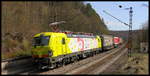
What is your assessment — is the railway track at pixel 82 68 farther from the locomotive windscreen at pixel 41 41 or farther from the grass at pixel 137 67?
the locomotive windscreen at pixel 41 41

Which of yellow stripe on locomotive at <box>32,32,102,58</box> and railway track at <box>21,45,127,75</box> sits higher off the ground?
yellow stripe on locomotive at <box>32,32,102,58</box>

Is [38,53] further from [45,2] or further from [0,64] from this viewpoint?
[45,2]

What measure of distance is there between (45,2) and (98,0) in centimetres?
2594

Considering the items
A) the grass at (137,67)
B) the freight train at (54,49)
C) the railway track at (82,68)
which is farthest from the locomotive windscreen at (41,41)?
the grass at (137,67)

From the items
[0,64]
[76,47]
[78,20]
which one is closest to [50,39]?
[0,64]

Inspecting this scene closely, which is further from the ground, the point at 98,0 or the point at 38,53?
the point at 98,0

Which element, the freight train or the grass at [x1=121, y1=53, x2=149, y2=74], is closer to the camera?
the grass at [x1=121, y1=53, x2=149, y2=74]

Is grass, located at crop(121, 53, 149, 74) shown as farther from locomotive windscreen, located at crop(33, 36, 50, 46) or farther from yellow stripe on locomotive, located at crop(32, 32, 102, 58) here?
locomotive windscreen, located at crop(33, 36, 50, 46)

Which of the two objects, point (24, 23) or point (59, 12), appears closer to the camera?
point (24, 23)

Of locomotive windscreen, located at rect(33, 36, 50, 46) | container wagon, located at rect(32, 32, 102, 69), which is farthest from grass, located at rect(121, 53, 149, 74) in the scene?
locomotive windscreen, located at rect(33, 36, 50, 46)

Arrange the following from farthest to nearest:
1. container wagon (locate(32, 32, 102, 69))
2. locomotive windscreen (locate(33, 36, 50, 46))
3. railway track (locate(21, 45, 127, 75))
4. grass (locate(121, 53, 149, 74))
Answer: locomotive windscreen (locate(33, 36, 50, 46))
container wagon (locate(32, 32, 102, 69))
railway track (locate(21, 45, 127, 75))
grass (locate(121, 53, 149, 74))

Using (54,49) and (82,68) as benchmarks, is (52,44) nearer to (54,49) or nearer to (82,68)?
(54,49)

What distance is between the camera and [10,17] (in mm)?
38656

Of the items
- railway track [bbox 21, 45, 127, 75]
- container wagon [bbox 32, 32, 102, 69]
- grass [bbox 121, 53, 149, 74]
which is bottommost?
railway track [bbox 21, 45, 127, 75]
